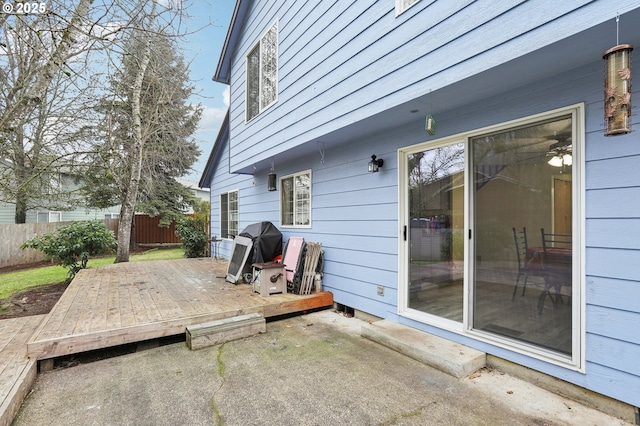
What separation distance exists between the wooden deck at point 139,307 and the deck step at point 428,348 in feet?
4.38

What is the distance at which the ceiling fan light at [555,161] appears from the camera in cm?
238

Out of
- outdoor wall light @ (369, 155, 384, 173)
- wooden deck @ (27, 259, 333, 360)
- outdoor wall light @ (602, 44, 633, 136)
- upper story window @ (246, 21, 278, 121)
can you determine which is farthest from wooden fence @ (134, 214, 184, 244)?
outdoor wall light @ (602, 44, 633, 136)

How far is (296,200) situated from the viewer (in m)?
5.82

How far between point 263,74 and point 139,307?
14.8ft

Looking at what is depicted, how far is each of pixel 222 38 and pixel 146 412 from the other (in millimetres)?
7341

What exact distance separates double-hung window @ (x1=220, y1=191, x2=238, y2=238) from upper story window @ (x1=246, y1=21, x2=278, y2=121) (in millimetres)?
3052

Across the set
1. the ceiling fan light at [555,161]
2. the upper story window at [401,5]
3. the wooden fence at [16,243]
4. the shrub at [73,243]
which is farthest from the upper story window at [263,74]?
the wooden fence at [16,243]

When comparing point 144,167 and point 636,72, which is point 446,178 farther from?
point 144,167

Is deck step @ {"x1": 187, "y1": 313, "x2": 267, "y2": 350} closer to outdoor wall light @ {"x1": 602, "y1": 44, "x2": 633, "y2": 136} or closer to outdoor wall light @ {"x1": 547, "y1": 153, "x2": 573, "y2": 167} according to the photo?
outdoor wall light @ {"x1": 547, "y1": 153, "x2": 573, "y2": 167}

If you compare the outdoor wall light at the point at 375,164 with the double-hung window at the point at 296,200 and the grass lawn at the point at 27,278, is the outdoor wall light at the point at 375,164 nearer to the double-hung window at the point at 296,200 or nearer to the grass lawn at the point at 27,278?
the double-hung window at the point at 296,200

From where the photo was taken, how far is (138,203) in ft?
42.1

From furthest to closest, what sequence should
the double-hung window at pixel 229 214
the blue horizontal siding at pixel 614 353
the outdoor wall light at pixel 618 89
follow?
the double-hung window at pixel 229 214 < the blue horizontal siding at pixel 614 353 < the outdoor wall light at pixel 618 89

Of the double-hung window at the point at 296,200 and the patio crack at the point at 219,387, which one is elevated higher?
the double-hung window at the point at 296,200

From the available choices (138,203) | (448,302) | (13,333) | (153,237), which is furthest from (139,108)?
(448,302)
